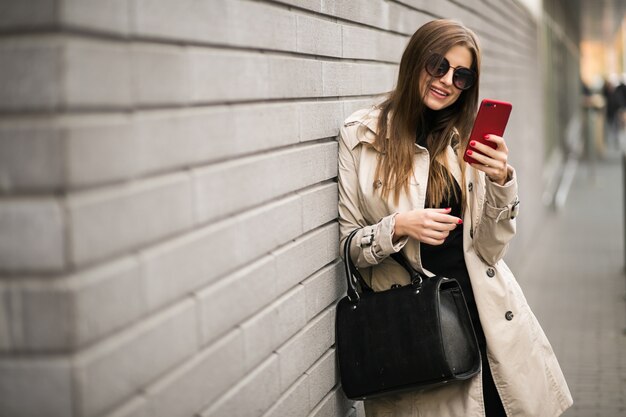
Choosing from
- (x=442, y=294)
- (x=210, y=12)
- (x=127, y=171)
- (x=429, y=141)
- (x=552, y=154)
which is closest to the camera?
(x=127, y=171)

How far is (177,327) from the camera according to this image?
2004 mm

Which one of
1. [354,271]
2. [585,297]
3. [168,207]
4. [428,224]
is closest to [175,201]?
[168,207]

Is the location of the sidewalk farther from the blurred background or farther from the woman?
the blurred background

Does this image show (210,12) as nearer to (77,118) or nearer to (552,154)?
(77,118)

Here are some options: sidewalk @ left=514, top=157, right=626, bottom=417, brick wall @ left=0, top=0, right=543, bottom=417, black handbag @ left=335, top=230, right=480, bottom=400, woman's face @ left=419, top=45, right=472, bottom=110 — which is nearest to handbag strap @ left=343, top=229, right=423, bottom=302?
black handbag @ left=335, top=230, right=480, bottom=400

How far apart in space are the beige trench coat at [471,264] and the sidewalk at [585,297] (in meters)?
2.31

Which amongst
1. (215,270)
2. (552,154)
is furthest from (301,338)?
(552,154)

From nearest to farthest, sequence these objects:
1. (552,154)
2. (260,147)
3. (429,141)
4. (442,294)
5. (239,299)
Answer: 1. (239,299)
2. (260,147)
3. (442,294)
4. (429,141)
5. (552,154)

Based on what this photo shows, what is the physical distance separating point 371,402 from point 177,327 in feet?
4.75

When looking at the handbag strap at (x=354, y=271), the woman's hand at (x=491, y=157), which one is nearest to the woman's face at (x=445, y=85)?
the woman's hand at (x=491, y=157)

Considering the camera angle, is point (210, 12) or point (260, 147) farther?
point (260, 147)

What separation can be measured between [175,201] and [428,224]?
112 centimetres

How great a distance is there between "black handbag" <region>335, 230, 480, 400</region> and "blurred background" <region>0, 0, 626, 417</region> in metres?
0.15

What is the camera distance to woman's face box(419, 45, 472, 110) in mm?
3066
